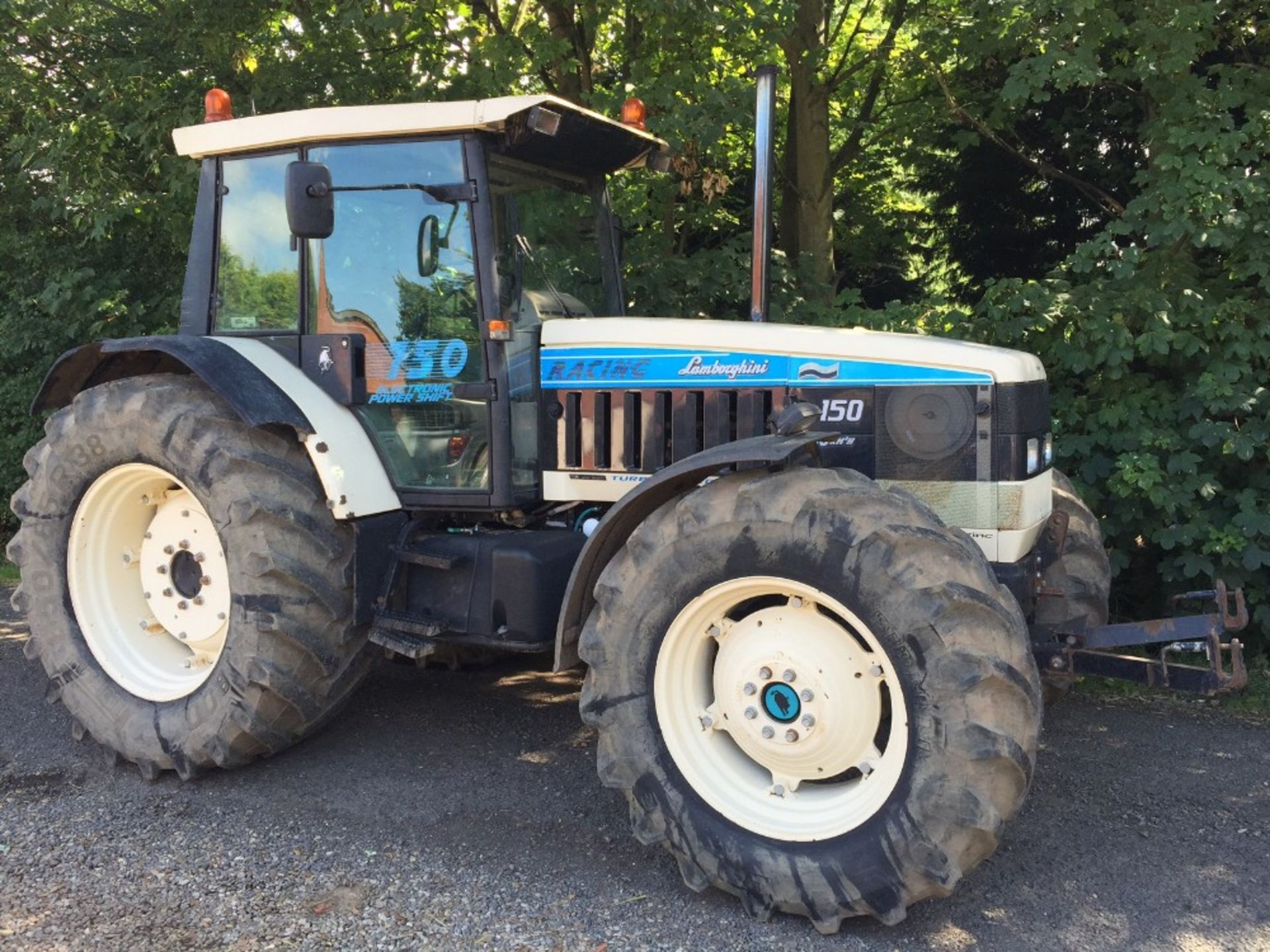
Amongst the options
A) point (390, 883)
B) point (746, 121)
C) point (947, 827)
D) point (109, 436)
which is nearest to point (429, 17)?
point (746, 121)

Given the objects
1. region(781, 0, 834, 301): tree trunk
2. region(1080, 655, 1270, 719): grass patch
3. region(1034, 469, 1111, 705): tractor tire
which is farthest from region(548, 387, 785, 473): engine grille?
region(781, 0, 834, 301): tree trunk

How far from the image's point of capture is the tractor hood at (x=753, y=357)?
→ 12.0 feet

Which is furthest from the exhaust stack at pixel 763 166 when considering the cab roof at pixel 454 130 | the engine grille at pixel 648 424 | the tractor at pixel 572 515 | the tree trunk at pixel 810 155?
the tree trunk at pixel 810 155

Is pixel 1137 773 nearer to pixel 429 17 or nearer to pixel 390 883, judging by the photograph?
pixel 390 883

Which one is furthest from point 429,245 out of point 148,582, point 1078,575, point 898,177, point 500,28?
point 898,177

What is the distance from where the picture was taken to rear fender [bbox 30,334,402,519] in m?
4.00

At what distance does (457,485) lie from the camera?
4.22 metres

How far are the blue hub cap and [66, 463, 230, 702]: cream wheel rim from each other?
87.2 inches

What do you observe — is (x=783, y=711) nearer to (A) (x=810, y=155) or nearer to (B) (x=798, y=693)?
(B) (x=798, y=693)

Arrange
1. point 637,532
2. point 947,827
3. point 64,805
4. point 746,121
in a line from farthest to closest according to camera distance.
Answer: point 746,121 < point 64,805 < point 637,532 < point 947,827

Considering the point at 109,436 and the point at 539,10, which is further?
the point at 539,10

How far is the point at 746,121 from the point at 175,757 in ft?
15.4

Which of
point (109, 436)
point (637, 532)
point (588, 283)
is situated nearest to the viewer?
point (637, 532)

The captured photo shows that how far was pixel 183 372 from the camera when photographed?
4.49 metres
